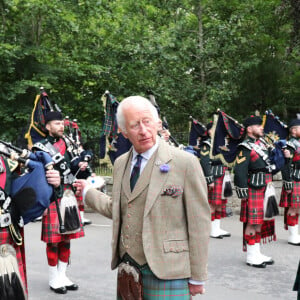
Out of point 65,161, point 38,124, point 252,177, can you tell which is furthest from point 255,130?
point 38,124

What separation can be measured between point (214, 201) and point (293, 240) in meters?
1.59

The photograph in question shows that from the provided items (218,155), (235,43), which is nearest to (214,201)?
(218,155)

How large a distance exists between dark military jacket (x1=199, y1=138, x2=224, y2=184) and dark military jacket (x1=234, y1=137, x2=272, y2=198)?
214 cm

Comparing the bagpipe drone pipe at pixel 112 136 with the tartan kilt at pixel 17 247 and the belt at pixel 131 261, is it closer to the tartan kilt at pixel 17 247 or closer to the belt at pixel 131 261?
the tartan kilt at pixel 17 247

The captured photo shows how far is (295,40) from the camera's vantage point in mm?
13805

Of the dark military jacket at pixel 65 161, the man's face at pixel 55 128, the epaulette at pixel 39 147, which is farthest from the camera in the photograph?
the man's face at pixel 55 128

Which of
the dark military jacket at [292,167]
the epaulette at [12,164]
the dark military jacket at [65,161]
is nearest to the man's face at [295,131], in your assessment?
the dark military jacket at [292,167]

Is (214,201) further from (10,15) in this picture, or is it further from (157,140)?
(10,15)

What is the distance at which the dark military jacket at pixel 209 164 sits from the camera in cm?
836

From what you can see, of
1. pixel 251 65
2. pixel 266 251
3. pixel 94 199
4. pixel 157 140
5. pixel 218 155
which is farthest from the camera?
pixel 251 65

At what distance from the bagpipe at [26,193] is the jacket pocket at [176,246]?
Result: 0.94m

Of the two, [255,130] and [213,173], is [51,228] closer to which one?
[255,130]

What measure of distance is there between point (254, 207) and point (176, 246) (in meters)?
3.77

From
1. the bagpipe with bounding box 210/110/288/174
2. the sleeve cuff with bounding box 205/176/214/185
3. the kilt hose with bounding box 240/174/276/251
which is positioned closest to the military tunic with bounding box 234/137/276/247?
the kilt hose with bounding box 240/174/276/251
